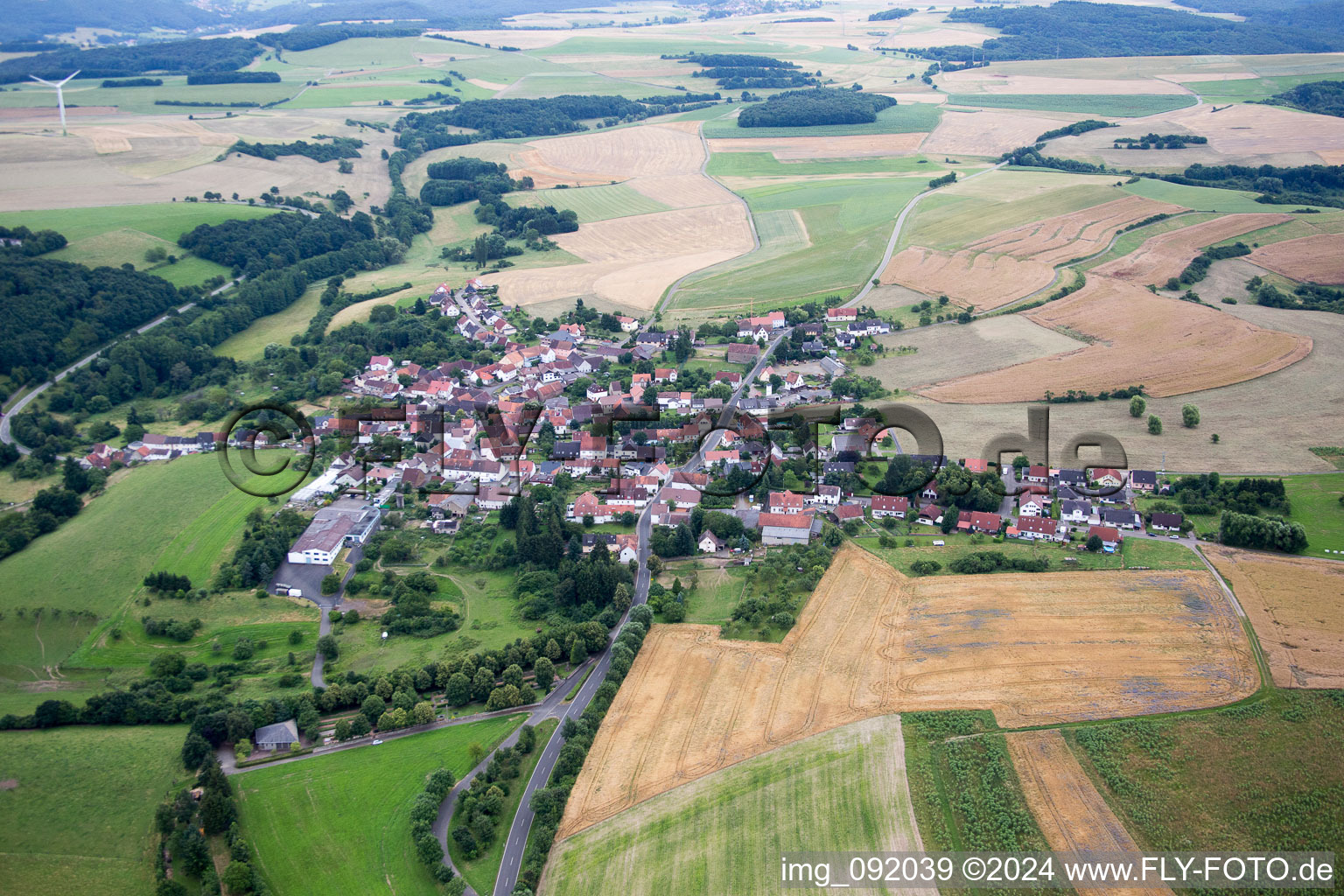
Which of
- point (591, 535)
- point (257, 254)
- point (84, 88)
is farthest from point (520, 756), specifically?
point (84, 88)

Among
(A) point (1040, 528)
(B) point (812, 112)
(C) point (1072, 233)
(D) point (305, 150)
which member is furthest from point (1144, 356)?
(D) point (305, 150)

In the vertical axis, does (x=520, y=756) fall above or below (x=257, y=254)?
below

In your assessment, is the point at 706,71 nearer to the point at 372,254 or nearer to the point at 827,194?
the point at 827,194

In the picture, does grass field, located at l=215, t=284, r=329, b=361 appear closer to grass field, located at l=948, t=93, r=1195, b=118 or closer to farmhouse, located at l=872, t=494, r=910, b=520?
farmhouse, located at l=872, t=494, r=910, b=520

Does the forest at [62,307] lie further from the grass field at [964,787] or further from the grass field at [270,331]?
the grass field at [964,787]

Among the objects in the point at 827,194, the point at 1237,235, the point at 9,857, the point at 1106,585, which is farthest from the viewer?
the point at 827,194
